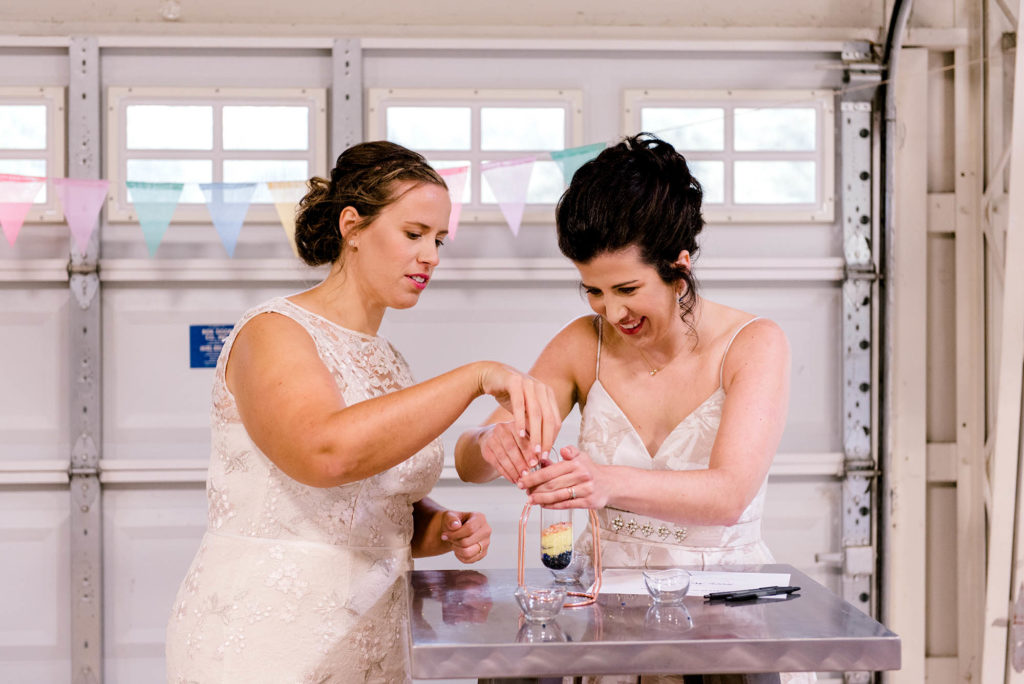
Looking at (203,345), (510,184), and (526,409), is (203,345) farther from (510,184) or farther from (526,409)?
(526,409)

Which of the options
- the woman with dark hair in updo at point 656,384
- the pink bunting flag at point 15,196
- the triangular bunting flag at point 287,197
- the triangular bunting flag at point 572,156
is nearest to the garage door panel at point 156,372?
the triangular bunting flag at point 287,197

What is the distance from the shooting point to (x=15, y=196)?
341 centimetres

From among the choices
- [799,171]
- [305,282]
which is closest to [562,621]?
[305,282]

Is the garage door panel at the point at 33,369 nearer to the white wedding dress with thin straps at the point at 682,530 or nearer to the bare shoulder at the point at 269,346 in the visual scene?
the bare shoulder at the point at 269,346

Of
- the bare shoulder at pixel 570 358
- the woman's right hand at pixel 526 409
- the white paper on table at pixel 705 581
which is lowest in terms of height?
the white paper on table at pixel 705 581

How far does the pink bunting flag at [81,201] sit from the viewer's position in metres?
3.39

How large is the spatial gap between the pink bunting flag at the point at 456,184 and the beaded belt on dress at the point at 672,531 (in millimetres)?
1754

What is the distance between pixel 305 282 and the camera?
141 inches

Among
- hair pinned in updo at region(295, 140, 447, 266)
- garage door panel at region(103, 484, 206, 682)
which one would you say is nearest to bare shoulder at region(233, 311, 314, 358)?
hair pinned in updo at region(295, 140, 447, 266)

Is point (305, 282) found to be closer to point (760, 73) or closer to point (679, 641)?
point (760, 73)

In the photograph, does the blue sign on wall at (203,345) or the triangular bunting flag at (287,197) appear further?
the blue sign on wall at (203,345)

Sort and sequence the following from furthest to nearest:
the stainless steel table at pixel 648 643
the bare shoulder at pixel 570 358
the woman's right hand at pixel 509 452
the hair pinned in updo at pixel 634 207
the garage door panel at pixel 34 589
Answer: the garage door panel at pixel 34 589
the bare shoulder at pixel 570 358
the hair pinned in updo at pixel 634 207
the woman's right hand at pixel 509 452
the stainless steel table at pixel 648 643

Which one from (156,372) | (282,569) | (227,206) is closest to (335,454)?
(282,569)

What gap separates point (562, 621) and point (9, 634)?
294cm
